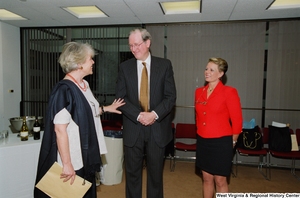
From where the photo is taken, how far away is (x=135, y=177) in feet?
7.72

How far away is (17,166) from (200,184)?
8.40ft

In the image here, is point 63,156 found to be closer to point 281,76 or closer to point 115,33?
point 115,33

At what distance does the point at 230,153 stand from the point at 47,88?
4554mm

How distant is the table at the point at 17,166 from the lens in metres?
2.42

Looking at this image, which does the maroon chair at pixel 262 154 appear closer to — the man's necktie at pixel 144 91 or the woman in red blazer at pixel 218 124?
the woman in red blazer at pixel 218 124

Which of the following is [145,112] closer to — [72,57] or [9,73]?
[72,57]

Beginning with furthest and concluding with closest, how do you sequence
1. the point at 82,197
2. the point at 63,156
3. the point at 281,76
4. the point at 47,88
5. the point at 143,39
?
the point at 47,88 < the point at 281,76 < the point at 143,39 < the point at 82,197 < the point at 63,156

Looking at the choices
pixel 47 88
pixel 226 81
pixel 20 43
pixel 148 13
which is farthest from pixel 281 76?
pixel 20 43

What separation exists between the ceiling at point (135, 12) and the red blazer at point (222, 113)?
1.91m

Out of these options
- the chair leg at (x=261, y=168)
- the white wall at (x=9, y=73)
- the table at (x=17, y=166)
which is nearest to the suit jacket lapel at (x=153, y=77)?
the table at (x=17, y=166)

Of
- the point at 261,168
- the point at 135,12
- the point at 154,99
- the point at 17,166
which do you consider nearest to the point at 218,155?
the point at 154,99

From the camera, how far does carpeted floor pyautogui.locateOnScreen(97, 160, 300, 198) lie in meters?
3.36

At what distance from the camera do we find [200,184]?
3.69m

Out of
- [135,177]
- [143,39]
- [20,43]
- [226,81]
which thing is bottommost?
[135,177]
